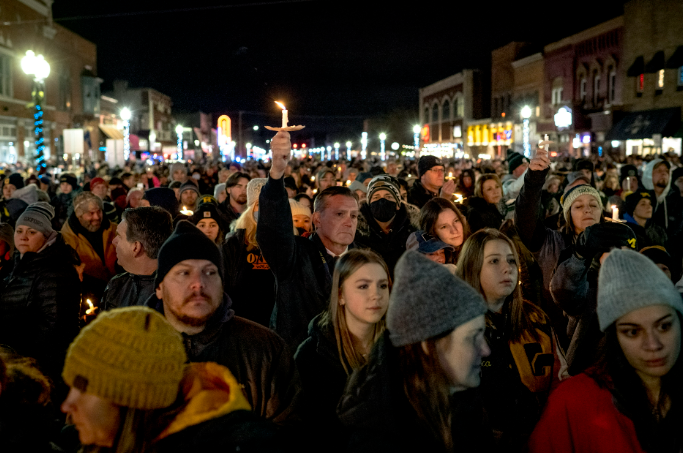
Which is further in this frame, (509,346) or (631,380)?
(509,346)

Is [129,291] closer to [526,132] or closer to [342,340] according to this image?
[342,340]

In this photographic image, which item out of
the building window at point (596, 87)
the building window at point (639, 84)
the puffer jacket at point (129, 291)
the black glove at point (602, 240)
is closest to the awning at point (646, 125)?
the building window at point (639, 84)

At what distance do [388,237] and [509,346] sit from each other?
3.08 metres

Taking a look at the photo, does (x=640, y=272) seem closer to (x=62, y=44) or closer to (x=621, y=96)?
(x=621, y=96)

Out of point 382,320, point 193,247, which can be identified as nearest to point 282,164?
point 193,247

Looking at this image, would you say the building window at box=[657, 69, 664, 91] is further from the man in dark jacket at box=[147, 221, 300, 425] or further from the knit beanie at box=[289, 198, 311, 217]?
the man in dark jacket at box=[147, 221, 300, 425]

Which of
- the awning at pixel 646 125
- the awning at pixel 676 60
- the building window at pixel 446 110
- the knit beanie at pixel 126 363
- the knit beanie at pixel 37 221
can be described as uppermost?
the building window at pixel 446 110

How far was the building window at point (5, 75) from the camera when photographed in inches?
1585

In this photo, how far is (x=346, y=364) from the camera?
11.4ft

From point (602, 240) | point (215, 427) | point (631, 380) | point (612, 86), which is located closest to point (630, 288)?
point (631, 380)

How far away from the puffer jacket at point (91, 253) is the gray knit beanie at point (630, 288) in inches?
232

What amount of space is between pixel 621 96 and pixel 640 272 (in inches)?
1673

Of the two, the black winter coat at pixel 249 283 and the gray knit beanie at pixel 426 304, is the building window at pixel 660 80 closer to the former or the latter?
the black winter coat at pixel 249 283

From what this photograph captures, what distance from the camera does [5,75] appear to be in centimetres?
4075
